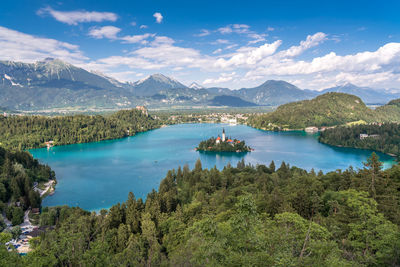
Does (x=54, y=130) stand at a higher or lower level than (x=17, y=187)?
higher

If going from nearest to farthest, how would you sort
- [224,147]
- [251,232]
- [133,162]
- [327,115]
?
[251,232] < [133,162] < [224,147] < [327,115]

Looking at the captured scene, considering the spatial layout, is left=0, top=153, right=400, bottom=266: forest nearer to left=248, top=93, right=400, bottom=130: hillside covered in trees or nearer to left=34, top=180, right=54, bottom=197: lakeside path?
left=34, top=180, right=54, bottom=197: lakeside path

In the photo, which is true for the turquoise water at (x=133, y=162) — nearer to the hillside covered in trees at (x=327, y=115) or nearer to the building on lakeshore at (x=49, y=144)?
the building on lakeshore at (x=49, y=144)

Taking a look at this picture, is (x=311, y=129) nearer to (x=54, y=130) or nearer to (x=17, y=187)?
(x=54, y=130)

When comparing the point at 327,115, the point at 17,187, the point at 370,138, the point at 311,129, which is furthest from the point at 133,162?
the point at 327,115

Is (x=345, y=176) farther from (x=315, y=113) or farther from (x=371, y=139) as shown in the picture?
(x=315, y=113)

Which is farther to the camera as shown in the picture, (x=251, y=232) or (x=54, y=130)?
(x=54, y=130)

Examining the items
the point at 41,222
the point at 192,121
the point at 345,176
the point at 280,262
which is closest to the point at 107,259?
the point at 280,262

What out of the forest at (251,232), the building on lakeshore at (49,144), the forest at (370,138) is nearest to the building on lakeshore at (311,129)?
the forest at (370,138)
